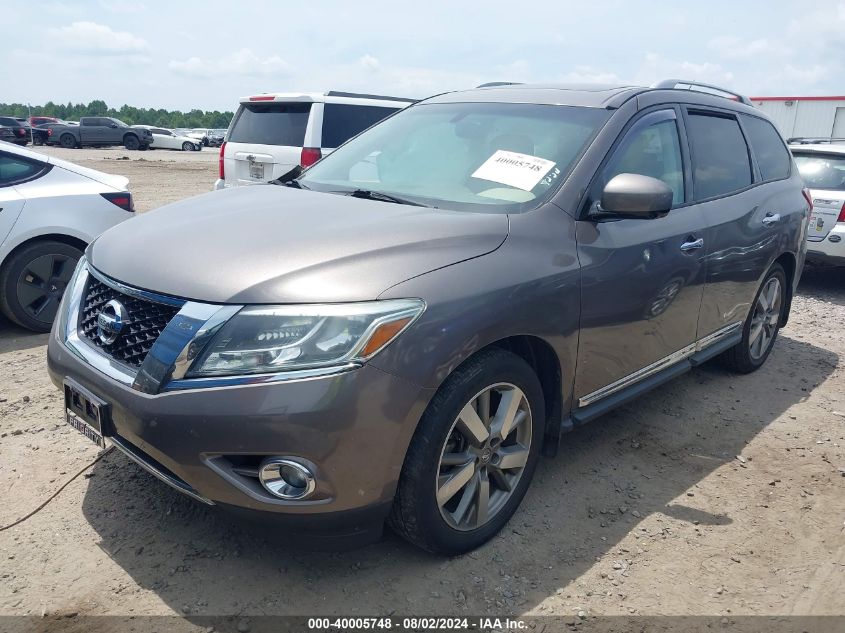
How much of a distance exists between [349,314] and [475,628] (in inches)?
45.9

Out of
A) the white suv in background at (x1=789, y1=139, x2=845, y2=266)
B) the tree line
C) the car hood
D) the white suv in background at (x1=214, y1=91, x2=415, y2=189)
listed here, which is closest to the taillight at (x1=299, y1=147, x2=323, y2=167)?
the white suv in background at (x1=214, y1=91, x2=415, y2=189)

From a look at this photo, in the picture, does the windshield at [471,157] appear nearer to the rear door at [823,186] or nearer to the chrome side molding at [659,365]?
the chrome side molding at [659,365]

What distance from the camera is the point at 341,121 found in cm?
793

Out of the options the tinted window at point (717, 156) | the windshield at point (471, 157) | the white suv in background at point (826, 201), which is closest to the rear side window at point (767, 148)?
the tinted window at point (717, 156)

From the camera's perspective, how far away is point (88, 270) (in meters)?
2.83

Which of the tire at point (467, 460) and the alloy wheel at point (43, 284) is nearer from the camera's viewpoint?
the tire at point (467, 460)

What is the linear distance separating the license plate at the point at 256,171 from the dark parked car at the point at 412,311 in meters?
4.12

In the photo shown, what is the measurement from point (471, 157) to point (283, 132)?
5.00 m

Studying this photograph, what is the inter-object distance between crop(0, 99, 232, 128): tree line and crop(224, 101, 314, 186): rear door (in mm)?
77198

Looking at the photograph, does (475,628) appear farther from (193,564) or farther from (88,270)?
(88,270)

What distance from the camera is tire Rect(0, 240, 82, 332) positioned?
16.7 feet

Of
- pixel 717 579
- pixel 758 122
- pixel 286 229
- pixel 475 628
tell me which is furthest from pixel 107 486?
pixel 758 122

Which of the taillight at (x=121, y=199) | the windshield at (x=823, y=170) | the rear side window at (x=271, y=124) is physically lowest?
the taillight at (x=121, y=199)

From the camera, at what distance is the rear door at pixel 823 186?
24.6ft
